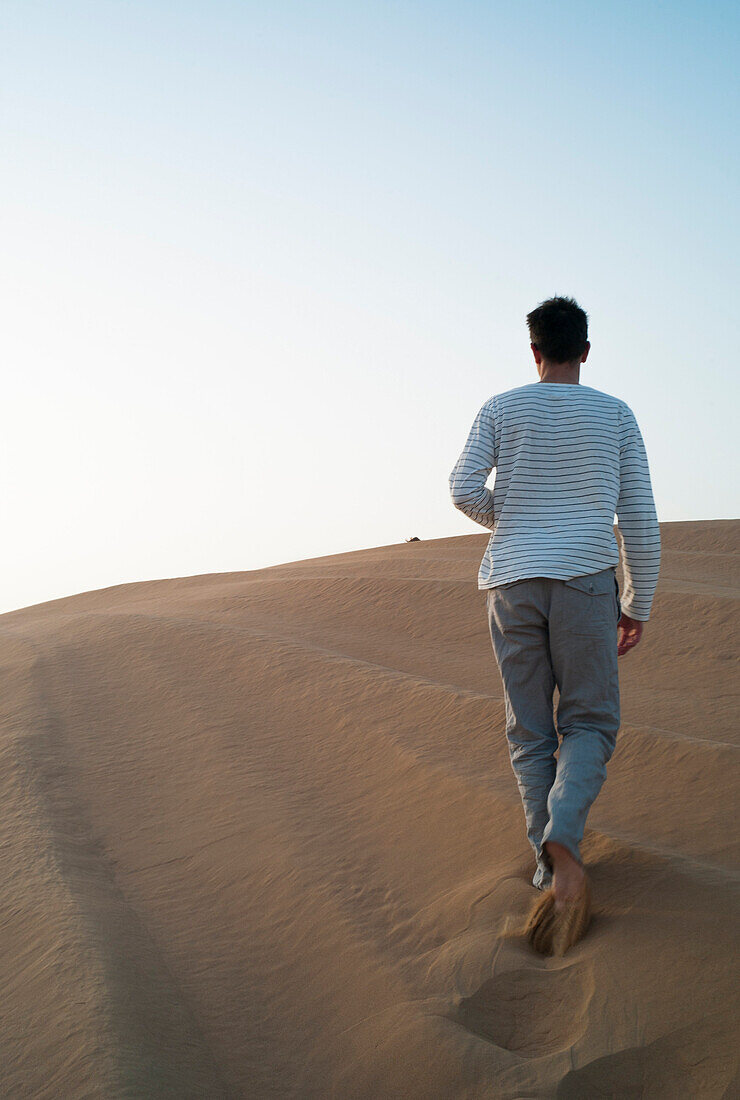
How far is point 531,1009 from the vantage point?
246 cm

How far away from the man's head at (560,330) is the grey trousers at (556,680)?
770 millimetres

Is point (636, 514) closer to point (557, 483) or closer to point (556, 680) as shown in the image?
point (557, 483)

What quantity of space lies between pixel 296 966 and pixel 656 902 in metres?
1.20

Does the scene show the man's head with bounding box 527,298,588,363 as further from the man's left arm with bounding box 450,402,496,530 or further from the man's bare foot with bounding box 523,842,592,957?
the man's bare foot with bounding box 523,842,592,957

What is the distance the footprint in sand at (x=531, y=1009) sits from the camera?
235 cm

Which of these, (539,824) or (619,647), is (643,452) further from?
(539,824)

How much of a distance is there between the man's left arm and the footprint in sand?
4.75ft

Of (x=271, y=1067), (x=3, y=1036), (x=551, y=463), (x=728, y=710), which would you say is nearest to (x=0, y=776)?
(x=3, y=1036)

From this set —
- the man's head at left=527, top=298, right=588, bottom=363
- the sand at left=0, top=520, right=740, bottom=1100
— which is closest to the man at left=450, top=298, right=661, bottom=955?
the man's head at left=527, top=298, right=588, bottom=363

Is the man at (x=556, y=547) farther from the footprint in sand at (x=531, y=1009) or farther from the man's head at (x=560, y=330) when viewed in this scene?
the footprint in sand at (x=531, y=1009)

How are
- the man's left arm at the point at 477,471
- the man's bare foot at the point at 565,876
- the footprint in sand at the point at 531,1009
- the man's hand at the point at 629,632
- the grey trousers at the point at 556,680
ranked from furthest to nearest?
the man's hand at the point at 629,632, the man's left arm at the point at 477,471, the grey trousers at the point at 556,680, the man's bare foot at the point at 565,876, the footprint in sand at the point at 531,1009

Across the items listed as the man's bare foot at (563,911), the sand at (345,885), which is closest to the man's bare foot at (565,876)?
the man's bare foot at (563,911)

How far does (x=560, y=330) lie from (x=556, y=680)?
1193mm

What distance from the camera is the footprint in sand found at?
2.35m
